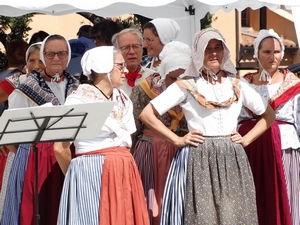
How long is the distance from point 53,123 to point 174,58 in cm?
125

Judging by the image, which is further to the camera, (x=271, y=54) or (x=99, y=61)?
(x=271, y=54)

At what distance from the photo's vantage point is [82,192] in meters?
5.16

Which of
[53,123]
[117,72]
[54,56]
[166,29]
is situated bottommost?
[53,123]

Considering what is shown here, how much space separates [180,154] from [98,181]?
2.02ft

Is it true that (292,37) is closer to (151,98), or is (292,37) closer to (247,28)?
(247,28)

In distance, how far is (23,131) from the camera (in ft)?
15.8

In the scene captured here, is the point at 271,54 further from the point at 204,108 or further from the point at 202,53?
the point at 204,108

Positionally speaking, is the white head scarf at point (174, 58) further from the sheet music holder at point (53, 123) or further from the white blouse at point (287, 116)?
the sheet music holder at point (53, 123)

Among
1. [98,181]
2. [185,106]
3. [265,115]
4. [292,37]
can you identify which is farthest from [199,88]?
[292,37]

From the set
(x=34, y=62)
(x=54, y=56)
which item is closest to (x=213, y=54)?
(x=54, y=56)

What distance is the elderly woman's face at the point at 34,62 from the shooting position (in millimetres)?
6035

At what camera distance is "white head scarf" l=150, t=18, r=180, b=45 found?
654 cm

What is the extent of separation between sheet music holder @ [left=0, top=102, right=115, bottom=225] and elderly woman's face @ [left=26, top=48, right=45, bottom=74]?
1.21 meters

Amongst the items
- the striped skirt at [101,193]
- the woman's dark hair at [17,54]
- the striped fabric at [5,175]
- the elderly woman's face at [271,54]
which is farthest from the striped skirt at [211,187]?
the woman's dark hair at [17,54]
